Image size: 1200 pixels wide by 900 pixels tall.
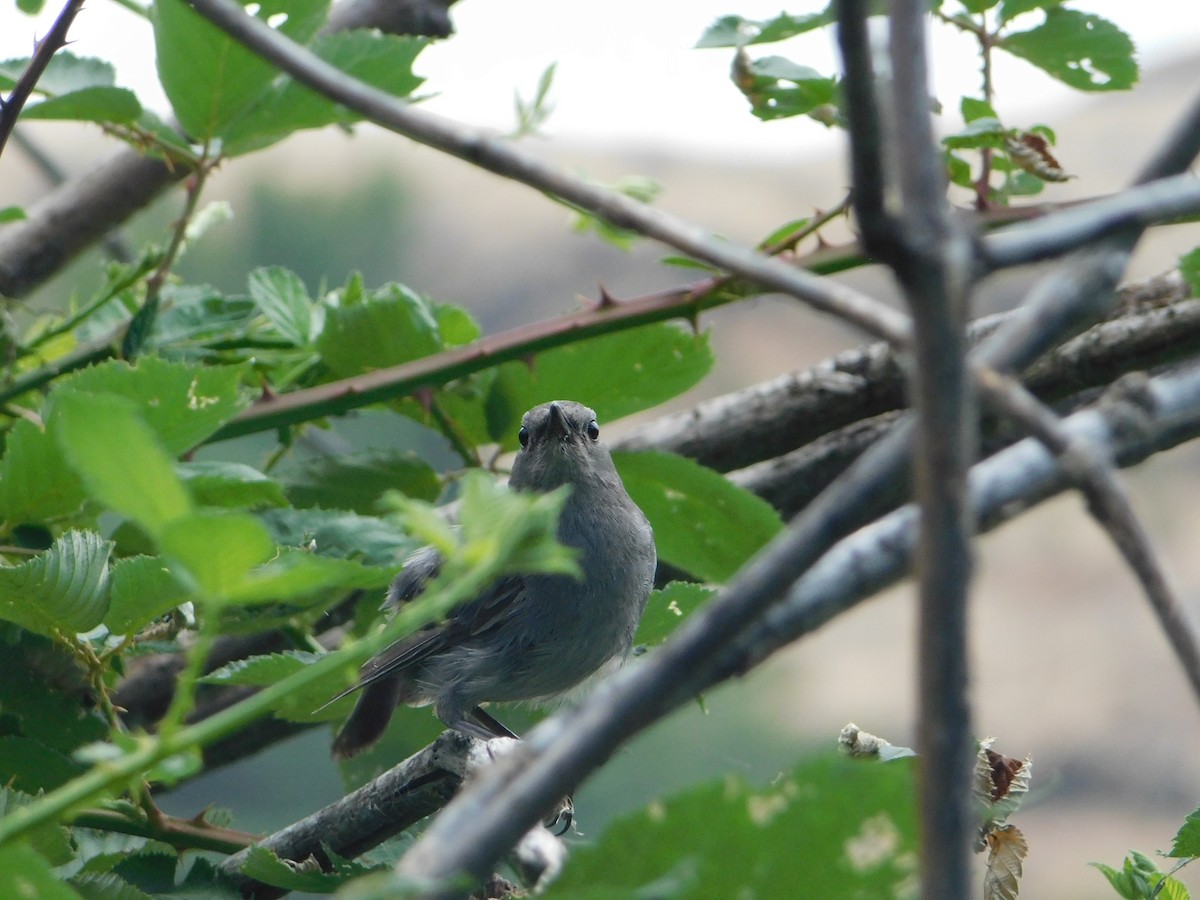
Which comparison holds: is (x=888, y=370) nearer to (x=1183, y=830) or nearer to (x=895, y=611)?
(x=1183, y=830)

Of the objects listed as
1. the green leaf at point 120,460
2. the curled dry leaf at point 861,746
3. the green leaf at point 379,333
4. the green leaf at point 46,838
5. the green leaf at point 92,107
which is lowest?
the green leaf at point 46,838

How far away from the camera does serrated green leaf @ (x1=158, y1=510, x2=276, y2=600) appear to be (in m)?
0.23

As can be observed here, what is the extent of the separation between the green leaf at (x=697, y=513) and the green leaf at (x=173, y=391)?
0.28m

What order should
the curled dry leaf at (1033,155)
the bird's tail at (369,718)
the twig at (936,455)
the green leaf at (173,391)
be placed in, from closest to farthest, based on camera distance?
the twig at (936,455) → the green leaf at (173,391) → the curled dry leaf at (1033,155) → the bird's tail at (369,718)

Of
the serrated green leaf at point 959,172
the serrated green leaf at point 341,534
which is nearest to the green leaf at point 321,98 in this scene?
the serrated green leaf at point 341,534

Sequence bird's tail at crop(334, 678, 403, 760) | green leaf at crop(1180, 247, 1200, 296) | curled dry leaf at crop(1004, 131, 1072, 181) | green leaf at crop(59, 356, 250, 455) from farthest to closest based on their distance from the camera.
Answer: bird's tail at crop(334, 678, 403, 760) < curled dry leaf at crop(1004, 131, 1072, 181) < green leaf at crop(59, 356, 250, 455) < green leaf at crop(1180, 247, 1200, 296)

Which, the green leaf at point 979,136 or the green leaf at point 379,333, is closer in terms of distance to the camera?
the green leaf at point 979,136

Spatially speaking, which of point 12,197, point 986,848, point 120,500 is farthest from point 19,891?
point 12,197

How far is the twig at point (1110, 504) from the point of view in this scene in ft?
0.70

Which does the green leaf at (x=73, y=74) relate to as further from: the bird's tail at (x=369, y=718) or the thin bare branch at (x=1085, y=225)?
the thin bare branch at (x=1085, y=225)

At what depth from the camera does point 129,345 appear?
74 cm

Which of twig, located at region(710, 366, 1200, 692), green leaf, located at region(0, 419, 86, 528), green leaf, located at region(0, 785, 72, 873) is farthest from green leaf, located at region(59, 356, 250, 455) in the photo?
twig, located at region(710, 366, 1200, 692)

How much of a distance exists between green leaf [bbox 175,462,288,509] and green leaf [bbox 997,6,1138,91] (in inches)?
20.3

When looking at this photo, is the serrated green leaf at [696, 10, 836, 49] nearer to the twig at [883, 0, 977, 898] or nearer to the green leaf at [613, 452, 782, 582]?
the green leaf at [613, 452, 782, 582]
